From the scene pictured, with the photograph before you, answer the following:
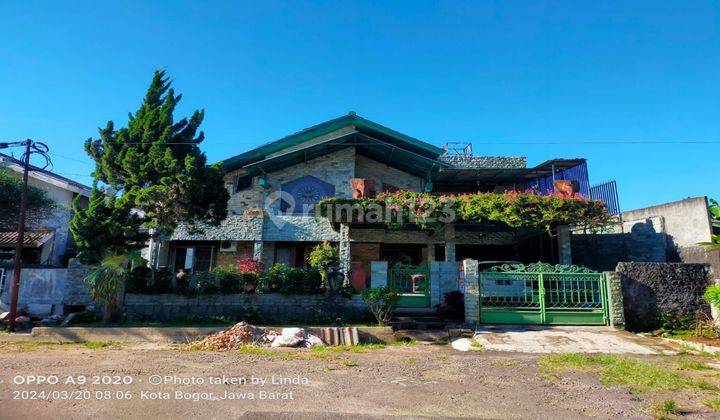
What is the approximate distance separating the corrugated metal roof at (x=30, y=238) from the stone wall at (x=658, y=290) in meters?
20.8

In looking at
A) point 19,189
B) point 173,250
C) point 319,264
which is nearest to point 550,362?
point 319,264

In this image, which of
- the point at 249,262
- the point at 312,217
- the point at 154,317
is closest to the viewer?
the point at 154,317

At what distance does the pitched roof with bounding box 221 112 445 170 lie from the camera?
54.4ft

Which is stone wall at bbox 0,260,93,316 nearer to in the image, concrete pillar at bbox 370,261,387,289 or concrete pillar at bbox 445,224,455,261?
concrete pillar at bbox 370,261,387,289

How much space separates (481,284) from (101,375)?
350 inches

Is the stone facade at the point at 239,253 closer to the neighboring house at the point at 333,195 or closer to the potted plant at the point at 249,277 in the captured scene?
the neighboring house at the point at 333,195

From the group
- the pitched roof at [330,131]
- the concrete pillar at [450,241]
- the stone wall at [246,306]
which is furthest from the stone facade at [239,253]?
A: the concrete pillar at [450,241]

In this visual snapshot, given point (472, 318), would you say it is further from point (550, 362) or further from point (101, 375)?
point (101, 375)

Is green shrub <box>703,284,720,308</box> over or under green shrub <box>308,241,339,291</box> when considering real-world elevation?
under

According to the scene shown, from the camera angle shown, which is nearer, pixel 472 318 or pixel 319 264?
pixel 472 318

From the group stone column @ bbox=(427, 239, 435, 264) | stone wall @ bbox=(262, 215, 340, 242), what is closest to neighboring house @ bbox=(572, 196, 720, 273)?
stone column @ bbox=(427, 239, 435, 264)

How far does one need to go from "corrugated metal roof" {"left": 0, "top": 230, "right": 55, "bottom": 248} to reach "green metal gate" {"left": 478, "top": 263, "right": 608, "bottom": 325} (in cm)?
1727

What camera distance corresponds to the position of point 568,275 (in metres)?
11.4

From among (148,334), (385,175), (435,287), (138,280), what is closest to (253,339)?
(148,334)
